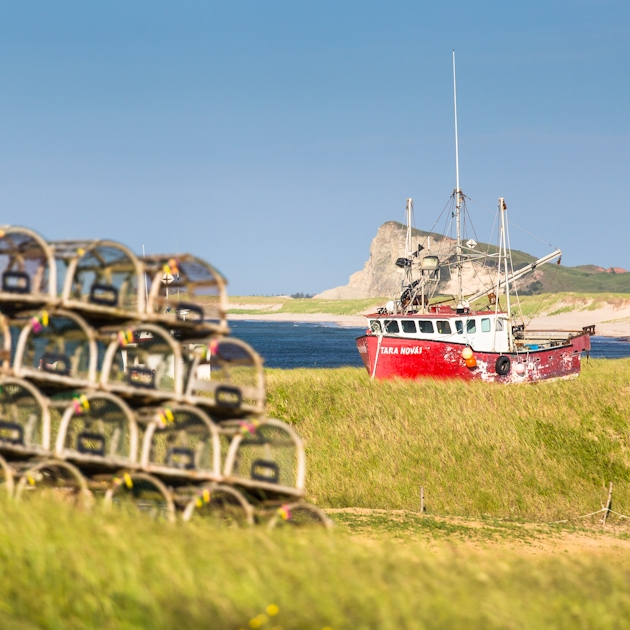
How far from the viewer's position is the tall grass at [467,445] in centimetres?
2086

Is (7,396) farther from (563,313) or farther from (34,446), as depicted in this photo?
(563,313)

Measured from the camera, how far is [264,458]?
10.0 meters

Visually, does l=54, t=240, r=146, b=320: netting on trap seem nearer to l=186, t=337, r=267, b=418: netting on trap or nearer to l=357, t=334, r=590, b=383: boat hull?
l=186, t=337, r=267, b=418: netting on trap

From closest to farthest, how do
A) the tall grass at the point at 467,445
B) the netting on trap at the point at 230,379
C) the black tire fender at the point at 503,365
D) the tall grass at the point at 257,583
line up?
the tall grass at the point at 257,583, the netting on trap at the point at 230,379, the tall grass at the point at 467,445, the black tire fender at the point at 503,365

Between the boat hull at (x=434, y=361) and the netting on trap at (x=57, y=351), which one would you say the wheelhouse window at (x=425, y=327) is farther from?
the netting on trap at (x=57, y=351)

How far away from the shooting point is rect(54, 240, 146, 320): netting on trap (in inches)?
385

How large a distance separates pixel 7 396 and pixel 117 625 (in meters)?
5.00

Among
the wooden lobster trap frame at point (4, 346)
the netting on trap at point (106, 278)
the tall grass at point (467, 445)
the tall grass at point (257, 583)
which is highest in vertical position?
the netting on trap at point (106, 278)

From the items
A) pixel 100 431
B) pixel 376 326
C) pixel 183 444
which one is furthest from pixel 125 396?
pixel 376 326

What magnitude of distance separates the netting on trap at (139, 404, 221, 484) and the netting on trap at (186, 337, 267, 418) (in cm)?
27

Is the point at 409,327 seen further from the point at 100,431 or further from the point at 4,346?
the point at 4,346

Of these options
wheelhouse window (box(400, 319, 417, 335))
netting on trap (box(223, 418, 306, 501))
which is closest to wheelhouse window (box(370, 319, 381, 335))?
wheelhouse window (box(400, 319, 417, 335))

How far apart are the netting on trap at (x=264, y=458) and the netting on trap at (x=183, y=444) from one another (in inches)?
10.7

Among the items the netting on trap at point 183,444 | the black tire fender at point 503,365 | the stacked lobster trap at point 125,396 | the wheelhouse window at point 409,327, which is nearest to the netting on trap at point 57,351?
the stacked lobster trap at point 125,396
